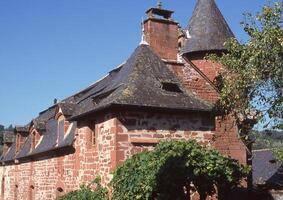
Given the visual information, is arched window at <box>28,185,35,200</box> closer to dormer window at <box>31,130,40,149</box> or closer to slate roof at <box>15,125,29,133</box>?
dormer window at <box>31,130,40,149</box>

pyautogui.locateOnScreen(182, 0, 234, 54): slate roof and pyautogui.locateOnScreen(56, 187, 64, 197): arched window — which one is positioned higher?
pyautogui.locateOnScreen(182, 0, 234, 54): slate roof

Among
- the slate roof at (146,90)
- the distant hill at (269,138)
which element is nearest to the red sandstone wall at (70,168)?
the slate roof at (146,90)

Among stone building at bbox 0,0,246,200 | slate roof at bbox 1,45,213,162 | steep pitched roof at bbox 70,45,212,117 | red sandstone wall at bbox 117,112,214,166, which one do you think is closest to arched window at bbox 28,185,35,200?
stone building at bbox 0,0,246,200

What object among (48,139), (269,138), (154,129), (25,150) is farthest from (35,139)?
(269,138)

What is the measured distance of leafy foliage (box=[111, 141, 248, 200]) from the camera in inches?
466

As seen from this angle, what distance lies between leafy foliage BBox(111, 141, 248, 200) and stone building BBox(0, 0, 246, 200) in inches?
53.1

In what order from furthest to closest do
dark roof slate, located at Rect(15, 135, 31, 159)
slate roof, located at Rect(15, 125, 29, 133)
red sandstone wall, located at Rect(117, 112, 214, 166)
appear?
slate roof, located at Rect(15, 125, 29, 133) < dark roof slate, located at Rect(15, 135, 31, 159) < red sandstone wall, located at Rect(117, 112, 214, 166)

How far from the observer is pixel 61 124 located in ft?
67.6

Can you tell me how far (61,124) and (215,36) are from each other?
8606 mm

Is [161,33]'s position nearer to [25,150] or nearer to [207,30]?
[207,30]

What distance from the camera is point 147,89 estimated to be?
1462 cm

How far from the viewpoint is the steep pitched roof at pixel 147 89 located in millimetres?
13961

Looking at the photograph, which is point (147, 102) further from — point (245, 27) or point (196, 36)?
point (196, 36)

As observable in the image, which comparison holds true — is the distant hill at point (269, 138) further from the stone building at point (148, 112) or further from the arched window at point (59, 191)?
the arched window at point (59, 191)
